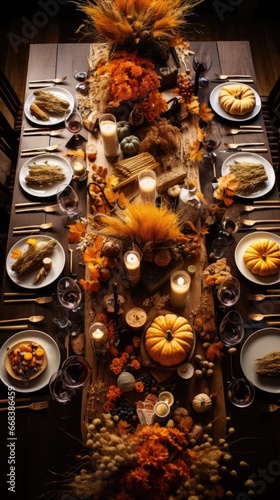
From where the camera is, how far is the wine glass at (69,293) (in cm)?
237

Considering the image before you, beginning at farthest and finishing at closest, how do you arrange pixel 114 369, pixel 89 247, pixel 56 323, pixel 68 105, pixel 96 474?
1. pixel 68 105
2. pixel 89 247
3. pixel 56 323
4. pixel 114 369
5. pixel 96 474

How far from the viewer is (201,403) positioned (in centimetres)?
211

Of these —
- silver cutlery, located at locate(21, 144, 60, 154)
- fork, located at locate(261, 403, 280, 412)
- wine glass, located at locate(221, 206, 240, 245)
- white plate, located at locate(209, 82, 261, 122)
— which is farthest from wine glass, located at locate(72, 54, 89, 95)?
fork, located at locate(261, 403, 280, 412)

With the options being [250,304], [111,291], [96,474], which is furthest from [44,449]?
[250,304]

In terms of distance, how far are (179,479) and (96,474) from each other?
328 millimetres

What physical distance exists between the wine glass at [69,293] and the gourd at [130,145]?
93 cm

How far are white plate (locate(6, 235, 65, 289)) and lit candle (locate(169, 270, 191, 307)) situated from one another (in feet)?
2.11

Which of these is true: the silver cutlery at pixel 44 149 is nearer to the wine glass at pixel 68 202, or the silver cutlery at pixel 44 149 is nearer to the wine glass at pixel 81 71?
the wine glass at pixel 68 202

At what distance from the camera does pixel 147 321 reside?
7.61 ft

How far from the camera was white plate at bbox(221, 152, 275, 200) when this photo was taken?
2729mm

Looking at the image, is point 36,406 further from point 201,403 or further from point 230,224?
point 230,224

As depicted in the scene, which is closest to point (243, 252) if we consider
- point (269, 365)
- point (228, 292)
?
point (228, 292)

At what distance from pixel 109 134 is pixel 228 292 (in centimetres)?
117

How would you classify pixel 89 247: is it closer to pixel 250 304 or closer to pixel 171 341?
pixel 171 341
